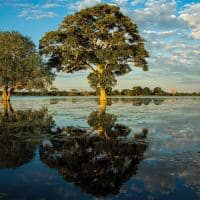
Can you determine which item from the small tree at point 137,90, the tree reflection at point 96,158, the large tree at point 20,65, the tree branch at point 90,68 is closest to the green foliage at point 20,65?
the large tree at point 20,65

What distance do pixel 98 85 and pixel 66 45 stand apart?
838cm

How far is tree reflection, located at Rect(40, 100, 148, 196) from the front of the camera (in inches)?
299

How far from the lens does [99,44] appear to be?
5369cm

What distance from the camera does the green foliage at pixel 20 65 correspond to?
58125mm

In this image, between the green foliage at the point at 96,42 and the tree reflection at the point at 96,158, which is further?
the green foliage at the point at 96,42

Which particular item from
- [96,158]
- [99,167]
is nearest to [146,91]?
[96,158]

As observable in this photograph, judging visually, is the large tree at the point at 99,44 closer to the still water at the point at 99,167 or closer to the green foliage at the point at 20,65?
the green foliage at the point at 20,65

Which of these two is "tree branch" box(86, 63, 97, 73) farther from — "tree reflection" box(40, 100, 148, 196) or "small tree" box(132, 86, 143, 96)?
"small tree" box(132, 86, 143, 96)

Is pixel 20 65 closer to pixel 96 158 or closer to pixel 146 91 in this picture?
pixel 96 158

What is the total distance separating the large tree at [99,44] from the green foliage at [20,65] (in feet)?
12.4

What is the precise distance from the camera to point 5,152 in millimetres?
11000

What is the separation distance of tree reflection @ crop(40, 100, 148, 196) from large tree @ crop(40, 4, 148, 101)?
37.5 m

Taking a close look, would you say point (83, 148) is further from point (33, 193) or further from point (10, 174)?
point (33, 193)

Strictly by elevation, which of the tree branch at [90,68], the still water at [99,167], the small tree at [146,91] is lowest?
the still water at [99,167]
